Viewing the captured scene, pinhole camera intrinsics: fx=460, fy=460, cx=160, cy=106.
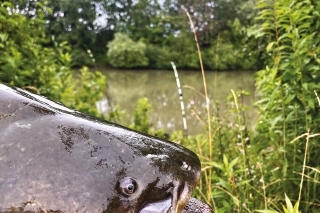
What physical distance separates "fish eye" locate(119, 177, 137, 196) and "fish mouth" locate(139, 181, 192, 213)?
0.06 metres

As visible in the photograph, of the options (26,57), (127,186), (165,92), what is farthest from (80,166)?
(165,92)

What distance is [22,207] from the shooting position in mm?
1097

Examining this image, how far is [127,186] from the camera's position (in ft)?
3.73

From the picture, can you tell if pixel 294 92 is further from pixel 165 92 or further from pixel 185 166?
pixel 165 92

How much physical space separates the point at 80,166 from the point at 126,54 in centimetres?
3131

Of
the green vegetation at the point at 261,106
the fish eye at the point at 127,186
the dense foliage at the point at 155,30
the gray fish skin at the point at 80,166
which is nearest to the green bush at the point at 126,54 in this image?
the dense foliage at the point at 155,30

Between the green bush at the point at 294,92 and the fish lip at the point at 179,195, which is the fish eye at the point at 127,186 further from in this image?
the green bush at the point at 294,92

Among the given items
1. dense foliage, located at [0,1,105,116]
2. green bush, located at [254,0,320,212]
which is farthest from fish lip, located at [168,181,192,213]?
dense foliage, located at [0,1,105,116]

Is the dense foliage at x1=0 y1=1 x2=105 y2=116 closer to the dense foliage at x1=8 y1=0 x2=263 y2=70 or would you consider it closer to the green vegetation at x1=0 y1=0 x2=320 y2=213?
the green vegetation at x1=0 y1=0 x2=320 y2=213

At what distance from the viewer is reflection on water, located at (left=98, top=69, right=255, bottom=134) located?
1257 cm

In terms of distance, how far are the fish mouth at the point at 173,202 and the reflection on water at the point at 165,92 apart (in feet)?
24.3

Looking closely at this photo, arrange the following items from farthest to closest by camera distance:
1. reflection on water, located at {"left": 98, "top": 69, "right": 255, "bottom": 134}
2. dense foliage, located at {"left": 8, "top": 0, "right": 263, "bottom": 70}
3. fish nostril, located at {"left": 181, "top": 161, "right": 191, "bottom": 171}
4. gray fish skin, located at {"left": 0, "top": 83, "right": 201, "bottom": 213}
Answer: dense foliage, located at {"left": 8, "top": 0, "right": 263, "bottom": 70} < reflection on water, located at {"left": 98, "top": 69, "right": 255, "bottom": 134} < fish nostril, located at {"left": 181, "top": 161, "right": 191, "bottom": 171} < gray fish skin, located at {"left": 0, "top": 83, "right": 201, "bottom": 213}

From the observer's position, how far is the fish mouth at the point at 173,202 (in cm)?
115

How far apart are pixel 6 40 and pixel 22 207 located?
2817 millimetres
